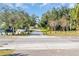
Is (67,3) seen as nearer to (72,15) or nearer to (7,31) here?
(72,15)

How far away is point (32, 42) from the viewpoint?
292 centimetres

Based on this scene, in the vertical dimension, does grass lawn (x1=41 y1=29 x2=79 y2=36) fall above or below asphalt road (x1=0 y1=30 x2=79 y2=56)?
above

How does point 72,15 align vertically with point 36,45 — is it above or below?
above

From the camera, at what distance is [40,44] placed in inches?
115

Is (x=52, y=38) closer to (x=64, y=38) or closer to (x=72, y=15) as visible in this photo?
(x=64, y=38)

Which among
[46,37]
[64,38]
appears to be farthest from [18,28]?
[64,38]

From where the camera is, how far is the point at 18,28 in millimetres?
2898

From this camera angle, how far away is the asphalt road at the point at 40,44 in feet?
9.45

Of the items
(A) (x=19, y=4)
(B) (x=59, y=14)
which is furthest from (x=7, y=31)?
(B) (x=59, y=14)

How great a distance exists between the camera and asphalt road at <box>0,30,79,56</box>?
288 centimetres

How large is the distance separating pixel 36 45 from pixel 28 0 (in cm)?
49

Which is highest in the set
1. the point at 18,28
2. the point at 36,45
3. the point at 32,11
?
the point at 32,11

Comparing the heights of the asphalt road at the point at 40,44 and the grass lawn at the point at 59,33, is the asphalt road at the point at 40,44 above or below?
below

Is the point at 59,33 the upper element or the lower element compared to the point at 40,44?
upper
